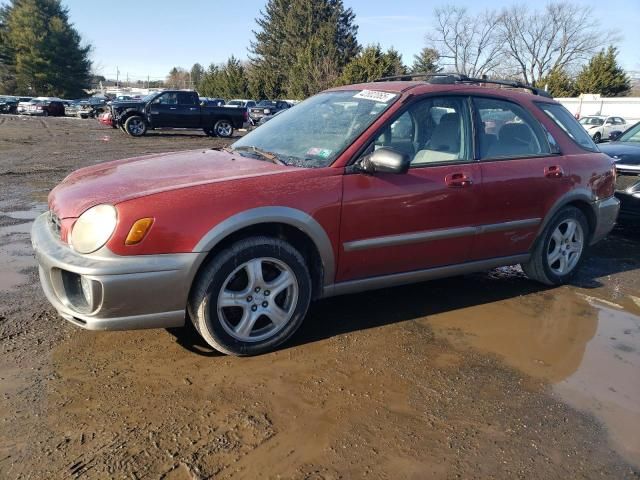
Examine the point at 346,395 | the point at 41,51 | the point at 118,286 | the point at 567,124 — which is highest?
the point at 41,51

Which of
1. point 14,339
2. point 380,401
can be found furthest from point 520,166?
point 14,339

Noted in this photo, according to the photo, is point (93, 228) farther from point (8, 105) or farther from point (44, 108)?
point (8, 105)

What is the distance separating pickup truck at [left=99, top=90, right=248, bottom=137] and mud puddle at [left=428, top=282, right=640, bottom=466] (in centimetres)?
1917

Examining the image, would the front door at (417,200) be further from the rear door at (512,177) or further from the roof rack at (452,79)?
the roof rack at (452,79)

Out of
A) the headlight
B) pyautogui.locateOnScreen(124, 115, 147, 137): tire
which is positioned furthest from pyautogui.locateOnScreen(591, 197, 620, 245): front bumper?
pyautogui.locateOnScreen(124, 115, 147, 137): tire

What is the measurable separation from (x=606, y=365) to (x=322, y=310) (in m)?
1.94

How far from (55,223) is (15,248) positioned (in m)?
2.40

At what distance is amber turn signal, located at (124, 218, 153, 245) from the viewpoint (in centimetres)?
276

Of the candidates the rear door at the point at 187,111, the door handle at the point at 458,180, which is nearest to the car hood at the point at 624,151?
the door handle at the point at 458,180

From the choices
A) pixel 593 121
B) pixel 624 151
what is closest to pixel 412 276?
pixel 624 151

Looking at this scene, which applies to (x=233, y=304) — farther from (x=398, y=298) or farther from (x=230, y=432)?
(x=398, y=298)

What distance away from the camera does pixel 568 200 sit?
4.50 metres

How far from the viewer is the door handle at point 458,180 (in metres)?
3.78

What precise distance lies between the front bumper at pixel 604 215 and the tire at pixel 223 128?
1945 centimetres
